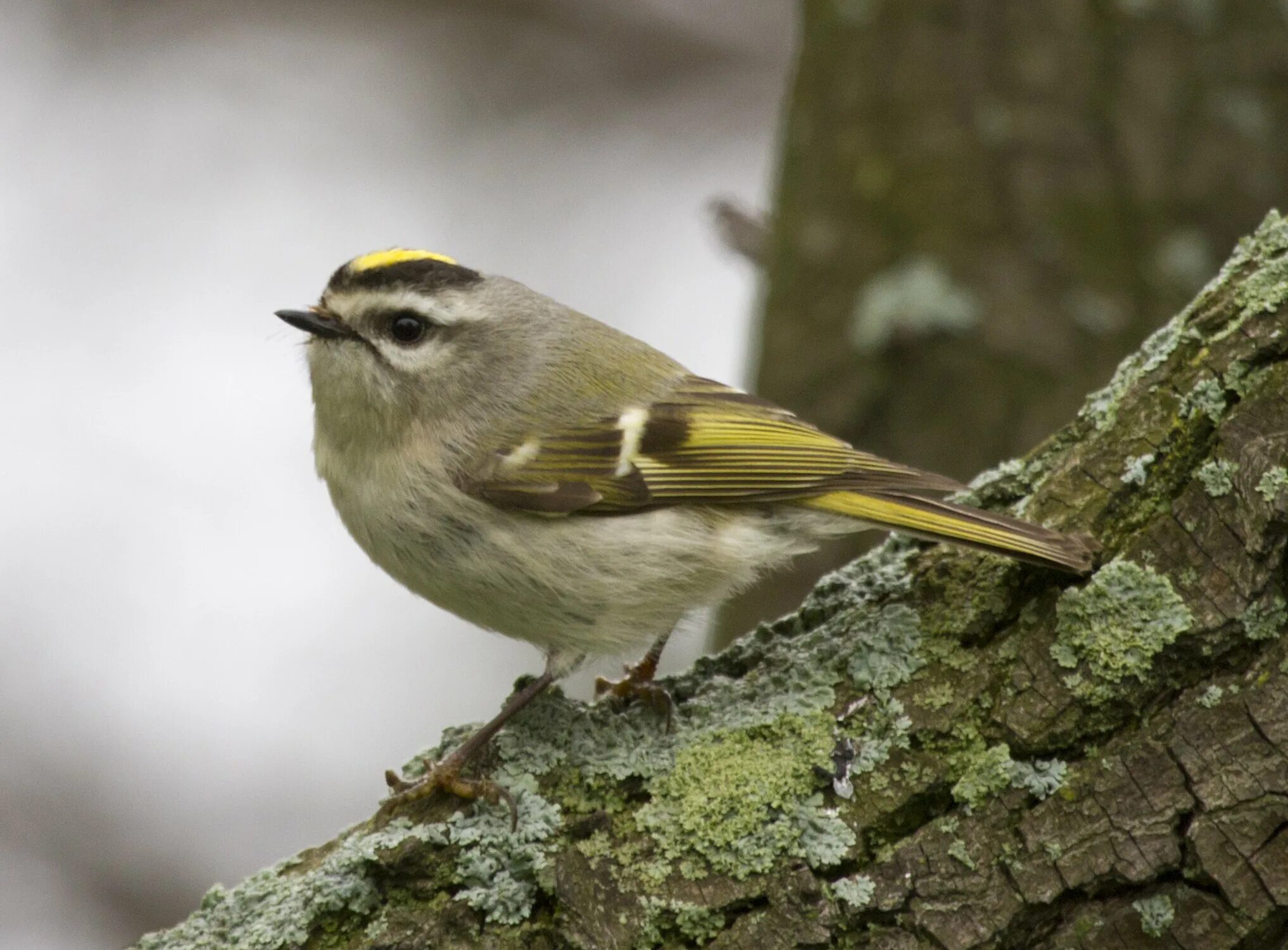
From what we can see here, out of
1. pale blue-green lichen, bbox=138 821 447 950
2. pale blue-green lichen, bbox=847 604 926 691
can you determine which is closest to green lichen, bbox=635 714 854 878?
pale blue-green lichen, bbox=847 604 926 691

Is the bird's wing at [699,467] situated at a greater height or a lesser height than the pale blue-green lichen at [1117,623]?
greater

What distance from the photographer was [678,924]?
2.10 meters

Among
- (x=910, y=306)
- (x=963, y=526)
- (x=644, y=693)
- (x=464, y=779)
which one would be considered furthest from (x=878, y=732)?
(x=910, y=306)

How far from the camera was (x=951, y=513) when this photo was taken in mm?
2428

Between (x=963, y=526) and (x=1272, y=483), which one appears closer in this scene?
(x=1272, y=483)

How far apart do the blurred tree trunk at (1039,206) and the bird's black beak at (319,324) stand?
64.1 inches

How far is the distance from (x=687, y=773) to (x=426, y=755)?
1.86ft

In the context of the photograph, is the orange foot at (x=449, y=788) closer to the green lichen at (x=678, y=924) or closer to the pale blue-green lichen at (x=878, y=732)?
the green lichen at (x=678, y=924)

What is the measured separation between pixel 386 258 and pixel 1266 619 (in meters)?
1.97

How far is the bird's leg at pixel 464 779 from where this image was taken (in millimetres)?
2299

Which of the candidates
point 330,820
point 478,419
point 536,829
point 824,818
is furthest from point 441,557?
point 330,820

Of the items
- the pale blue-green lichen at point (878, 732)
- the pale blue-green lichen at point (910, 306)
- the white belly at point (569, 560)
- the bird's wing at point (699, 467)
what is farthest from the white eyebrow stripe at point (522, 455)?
the pale blue-green lichen at point (910, 306)

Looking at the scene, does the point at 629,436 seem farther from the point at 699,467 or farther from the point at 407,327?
the point at 407,327

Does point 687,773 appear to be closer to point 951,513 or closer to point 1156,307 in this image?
point 951,513
